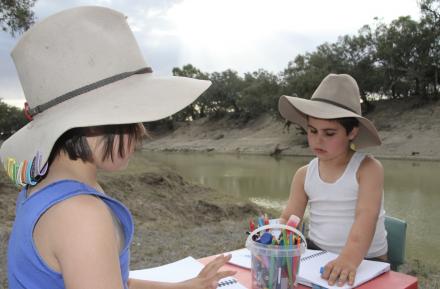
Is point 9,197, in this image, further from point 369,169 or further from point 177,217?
point 369,169

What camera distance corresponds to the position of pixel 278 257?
1.36m

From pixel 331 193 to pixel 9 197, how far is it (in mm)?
6256

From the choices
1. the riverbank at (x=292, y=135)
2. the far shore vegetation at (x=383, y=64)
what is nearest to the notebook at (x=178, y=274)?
the riverbank at (x=292, y=135)

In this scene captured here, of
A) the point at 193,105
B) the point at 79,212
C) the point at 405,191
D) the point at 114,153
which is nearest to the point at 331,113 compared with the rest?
the point at 114,153

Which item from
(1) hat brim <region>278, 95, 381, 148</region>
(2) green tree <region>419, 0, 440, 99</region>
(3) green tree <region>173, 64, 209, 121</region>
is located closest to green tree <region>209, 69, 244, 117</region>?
(3) green tree <region>173, 64, 209, 121</region>

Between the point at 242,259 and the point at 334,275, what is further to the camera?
the point at 242,259

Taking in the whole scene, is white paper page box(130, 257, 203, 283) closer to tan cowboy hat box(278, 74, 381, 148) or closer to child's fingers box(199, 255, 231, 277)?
child's fingers box(199, 255, 231, 277)

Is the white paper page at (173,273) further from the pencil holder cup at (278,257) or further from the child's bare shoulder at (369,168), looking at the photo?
the child's bare shoulder at (369,168)

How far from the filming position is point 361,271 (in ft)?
5.32

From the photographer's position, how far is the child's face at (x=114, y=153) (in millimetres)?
1021

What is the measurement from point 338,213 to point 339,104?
597mm

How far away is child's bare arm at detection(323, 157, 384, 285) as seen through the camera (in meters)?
1.54

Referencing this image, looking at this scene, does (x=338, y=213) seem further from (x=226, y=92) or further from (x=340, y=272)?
(x=226, y=92)

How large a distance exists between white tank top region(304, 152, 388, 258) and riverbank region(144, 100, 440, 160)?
1264 cm
